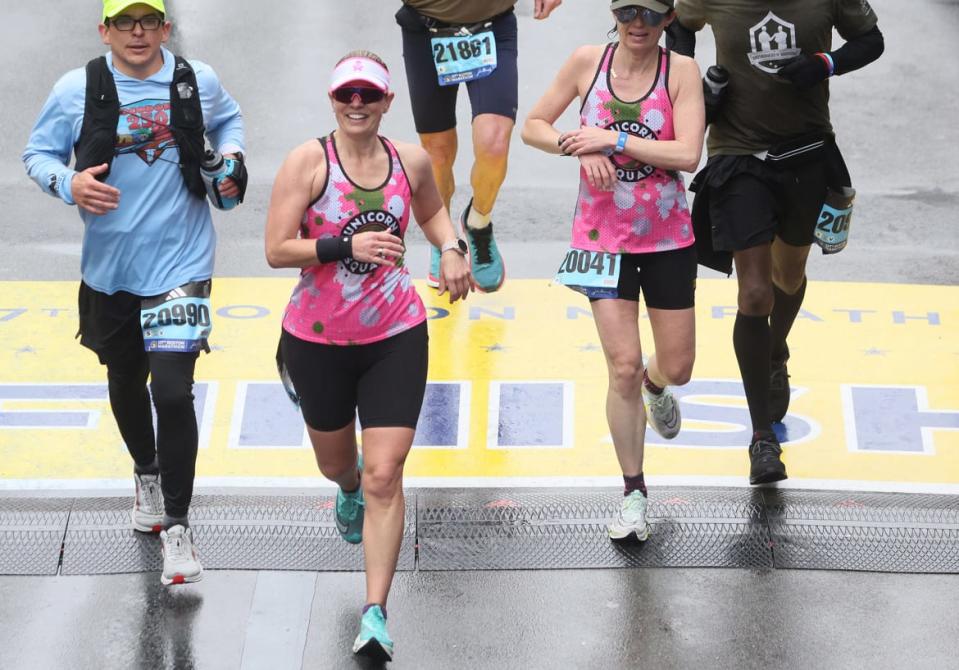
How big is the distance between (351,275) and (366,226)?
0.17 m

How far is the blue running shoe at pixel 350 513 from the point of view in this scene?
18.7 ft

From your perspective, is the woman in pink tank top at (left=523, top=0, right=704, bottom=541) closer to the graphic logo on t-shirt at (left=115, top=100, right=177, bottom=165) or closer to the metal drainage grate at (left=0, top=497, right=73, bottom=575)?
the graphic logo on t-shirt at (left=115, top=100, right=177, bottom=165)

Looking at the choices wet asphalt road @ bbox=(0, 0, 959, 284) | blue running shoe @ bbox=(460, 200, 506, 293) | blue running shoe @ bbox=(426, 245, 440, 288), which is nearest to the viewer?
blue running shoe @ bbox=(460, 200, 506, 293)

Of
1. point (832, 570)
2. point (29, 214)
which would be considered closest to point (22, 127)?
point (29, 214)

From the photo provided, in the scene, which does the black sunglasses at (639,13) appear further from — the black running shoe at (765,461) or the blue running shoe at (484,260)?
the blue running shoe at (484,260)

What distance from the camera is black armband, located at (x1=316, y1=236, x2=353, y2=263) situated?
501 centimetres

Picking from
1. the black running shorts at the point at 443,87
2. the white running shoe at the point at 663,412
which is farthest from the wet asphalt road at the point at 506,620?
the black running shorts at the point at 443,87

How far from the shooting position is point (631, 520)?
584cm

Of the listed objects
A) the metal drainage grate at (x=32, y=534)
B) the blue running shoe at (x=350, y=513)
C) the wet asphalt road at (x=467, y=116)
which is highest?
the blue running shoe at (x=350, y=513)

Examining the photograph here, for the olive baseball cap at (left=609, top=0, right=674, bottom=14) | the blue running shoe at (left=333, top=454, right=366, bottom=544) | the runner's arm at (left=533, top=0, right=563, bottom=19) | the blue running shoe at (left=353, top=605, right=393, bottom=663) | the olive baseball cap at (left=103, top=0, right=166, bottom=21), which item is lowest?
the blue running shoe at (left=333, top=454, right=366, bottom=544)

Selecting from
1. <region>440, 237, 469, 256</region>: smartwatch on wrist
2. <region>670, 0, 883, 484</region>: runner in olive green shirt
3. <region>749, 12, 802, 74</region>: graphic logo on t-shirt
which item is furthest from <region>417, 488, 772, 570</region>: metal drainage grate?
<region>749, 12, 802, 74</region>: graphic logo on t-shirt

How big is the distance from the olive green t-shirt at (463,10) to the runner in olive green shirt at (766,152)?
1399mm

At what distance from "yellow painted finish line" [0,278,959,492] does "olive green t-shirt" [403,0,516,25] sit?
1453 mm

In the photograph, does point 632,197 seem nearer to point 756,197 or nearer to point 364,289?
point 756,197
